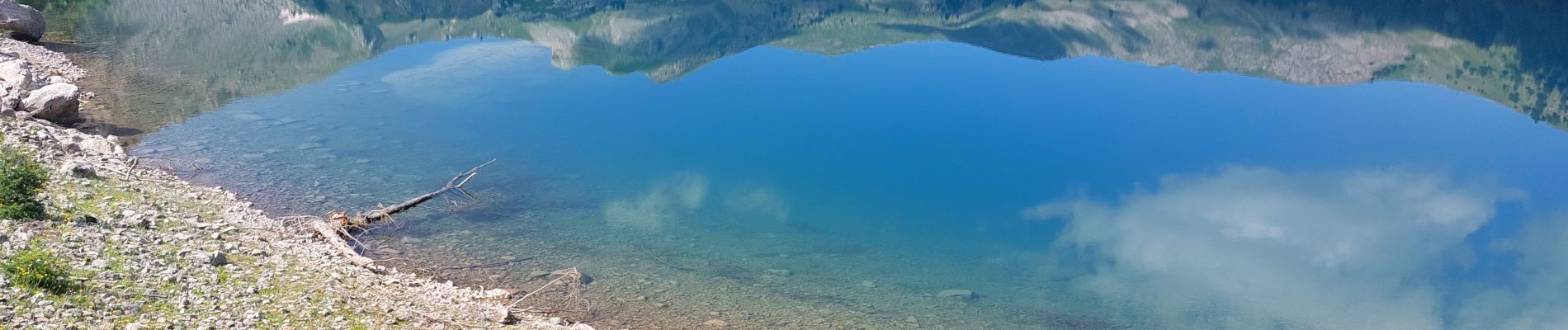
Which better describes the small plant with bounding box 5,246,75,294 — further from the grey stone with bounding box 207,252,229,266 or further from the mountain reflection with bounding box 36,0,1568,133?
the mountain reflection with bounding box 36,0,1568,133

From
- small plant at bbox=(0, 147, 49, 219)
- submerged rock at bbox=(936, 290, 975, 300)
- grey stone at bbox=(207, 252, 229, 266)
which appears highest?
small plant at bbox=(0, 147, 49, 219)

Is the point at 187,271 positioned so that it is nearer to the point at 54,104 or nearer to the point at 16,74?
the point at 54,104

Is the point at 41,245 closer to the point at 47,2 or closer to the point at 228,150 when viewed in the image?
the point at 228,150

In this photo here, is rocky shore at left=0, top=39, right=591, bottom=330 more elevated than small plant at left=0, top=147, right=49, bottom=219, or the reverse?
small plant at left=0, top=147, right=49, bottom=219

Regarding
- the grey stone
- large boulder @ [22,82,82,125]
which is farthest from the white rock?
the grey stone

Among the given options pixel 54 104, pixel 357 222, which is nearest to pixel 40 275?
pixel 357 222

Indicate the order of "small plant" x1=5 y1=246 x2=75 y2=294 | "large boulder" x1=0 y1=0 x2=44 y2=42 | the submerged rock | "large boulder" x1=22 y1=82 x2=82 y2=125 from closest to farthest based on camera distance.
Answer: "small plant" x1=5 y1=246 x2=75 y2=294
the submerged rock
"large boulder" x1=22 y1=82 x2=82 y2=125
"large boulder" x1=0 y1=0 x2=44 y2=42

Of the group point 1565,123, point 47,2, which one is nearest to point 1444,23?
point 1565,123
